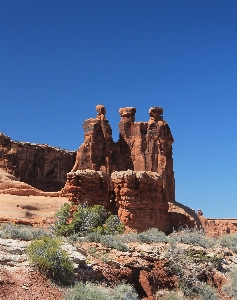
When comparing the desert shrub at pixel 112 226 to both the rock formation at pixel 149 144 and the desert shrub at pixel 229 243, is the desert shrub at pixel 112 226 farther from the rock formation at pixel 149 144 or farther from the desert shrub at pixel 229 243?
the rock formation at pixel 149 144

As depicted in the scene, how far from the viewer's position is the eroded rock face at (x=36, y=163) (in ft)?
195

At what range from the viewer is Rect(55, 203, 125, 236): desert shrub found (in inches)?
950

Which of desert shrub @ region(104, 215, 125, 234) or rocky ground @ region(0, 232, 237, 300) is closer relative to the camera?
rocky ground @ region(0, 232, 237, 300)

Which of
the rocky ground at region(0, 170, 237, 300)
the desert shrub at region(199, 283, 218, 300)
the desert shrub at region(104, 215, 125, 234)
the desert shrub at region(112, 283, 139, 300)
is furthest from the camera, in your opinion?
the desert shrub at region(104, 215, 125, 234)

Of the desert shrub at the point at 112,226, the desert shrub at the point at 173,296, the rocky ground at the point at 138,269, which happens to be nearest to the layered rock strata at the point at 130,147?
the desert shrub at the point at 112,226

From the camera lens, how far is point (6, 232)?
16875 millimetres

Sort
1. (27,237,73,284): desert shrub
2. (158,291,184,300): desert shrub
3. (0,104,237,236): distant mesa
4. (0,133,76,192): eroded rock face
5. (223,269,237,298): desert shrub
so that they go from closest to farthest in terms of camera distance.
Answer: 1. (27,237,73,284): desert shrub
2. (158,291,184,300): desert shrub
3. (223,269,237,298): desert shrub
4. (0,104,237,236): distant mesa
5. (0,133,76,192): eroded rock face

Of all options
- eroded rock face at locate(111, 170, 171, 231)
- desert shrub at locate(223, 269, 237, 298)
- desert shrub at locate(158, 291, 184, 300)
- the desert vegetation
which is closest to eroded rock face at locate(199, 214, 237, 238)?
eroded rock face at locate(111, 170, 171, 231)

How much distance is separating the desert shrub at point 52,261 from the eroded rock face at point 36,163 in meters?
45.5

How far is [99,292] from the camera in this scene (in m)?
12.7

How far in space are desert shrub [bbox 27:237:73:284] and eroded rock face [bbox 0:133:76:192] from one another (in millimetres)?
45538

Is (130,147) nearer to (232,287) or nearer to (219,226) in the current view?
(219,226)

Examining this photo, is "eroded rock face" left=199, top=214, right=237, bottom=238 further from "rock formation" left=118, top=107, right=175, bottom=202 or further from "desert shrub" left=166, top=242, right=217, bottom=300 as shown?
"desert shrub" left=166, top=242, right=217, bottom=300

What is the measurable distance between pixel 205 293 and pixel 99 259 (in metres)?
3.91
